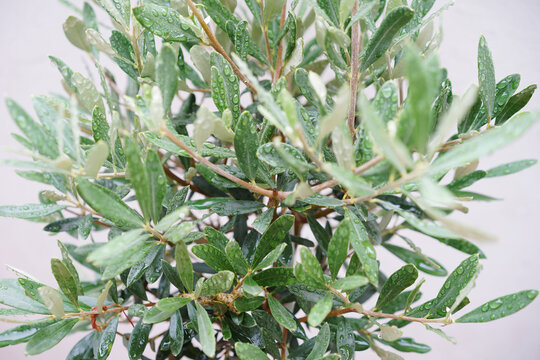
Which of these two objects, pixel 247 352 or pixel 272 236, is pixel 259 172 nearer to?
pixel 272 236

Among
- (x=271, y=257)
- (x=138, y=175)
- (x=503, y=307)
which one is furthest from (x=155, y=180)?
(x=503, y=307)

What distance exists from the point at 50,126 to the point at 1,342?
24 centimetres

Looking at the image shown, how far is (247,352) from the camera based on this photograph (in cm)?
44

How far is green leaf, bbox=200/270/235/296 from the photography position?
41 centimetres

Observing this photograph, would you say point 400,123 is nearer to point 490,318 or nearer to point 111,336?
point 490,318

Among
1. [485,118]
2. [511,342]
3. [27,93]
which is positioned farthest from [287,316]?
[27,93]

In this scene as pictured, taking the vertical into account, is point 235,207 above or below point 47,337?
above

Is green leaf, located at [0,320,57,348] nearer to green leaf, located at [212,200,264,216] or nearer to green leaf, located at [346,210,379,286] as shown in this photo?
green leaf, located at [212,200,264,216]

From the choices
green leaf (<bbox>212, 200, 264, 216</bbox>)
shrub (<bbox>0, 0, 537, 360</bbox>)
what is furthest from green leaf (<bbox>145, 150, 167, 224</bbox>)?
green leaf (<bbox>212, 200, 264, 216</bbox>)

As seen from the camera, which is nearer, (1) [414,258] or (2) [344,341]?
(2) [344,341]

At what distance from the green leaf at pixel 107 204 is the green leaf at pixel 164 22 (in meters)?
0.19

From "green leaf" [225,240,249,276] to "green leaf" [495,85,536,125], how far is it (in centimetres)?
30

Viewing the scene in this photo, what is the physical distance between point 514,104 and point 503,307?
0.21 meters

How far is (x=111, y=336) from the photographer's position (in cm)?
49
